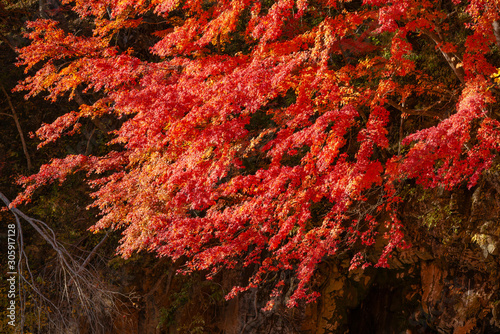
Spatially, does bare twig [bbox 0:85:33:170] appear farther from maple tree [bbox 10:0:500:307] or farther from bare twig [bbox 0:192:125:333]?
maple tree [bbox 10:0:500:307]

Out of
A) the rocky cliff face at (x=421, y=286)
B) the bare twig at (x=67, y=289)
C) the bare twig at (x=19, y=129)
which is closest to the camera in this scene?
the rocky cliff face at (x=421, y=286)

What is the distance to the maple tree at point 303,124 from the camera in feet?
19.9

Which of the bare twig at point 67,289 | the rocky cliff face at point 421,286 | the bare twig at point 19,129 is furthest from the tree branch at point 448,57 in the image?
the bare twig at point 19,129

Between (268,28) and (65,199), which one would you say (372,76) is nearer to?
(268,28)

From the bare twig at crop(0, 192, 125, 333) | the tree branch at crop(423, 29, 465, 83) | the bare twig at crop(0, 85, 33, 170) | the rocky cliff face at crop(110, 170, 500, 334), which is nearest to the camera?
the tree branch at crop(423, 29, 465, 83)

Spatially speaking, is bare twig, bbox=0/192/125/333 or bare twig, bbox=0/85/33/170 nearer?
bare twig, bbox=0/192/125/333

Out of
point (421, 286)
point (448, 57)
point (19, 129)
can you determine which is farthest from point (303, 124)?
point (19, 129)

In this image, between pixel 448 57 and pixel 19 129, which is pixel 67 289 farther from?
pixel 448 57

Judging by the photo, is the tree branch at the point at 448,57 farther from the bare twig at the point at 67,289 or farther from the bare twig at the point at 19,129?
the bare twig at the point at 19,129

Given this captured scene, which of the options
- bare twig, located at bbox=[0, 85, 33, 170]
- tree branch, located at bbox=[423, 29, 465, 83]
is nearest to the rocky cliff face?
tree branch, located at bbox=[423, 29, 465, 83]

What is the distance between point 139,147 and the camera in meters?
9.23

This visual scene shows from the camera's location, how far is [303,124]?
7.39 meters

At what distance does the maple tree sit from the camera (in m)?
6.07

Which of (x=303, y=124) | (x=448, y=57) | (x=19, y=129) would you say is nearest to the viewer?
(x=448, y=57)
